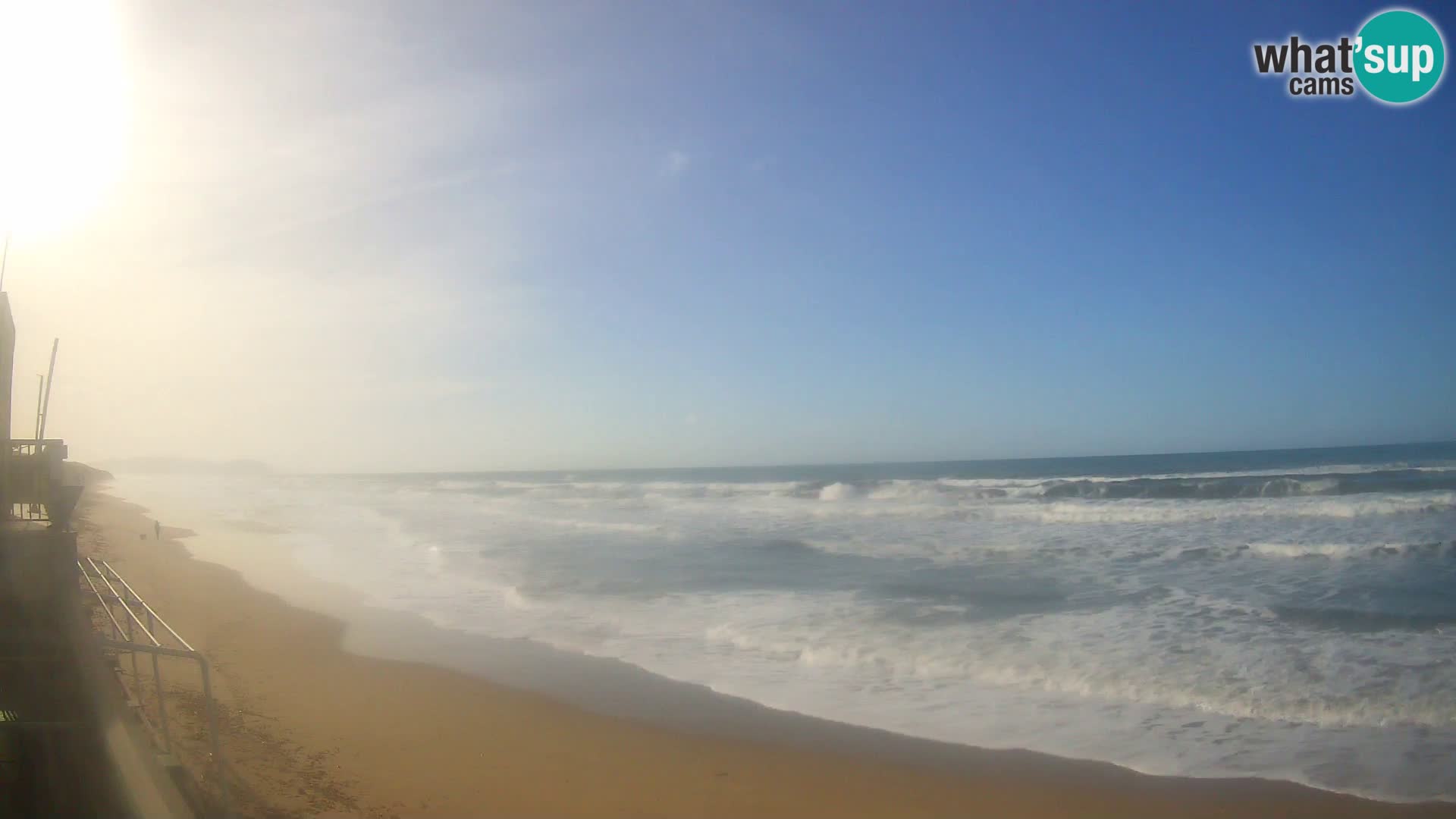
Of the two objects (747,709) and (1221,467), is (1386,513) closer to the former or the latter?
(747,709)

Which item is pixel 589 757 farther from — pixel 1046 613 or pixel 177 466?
pixel 177 466

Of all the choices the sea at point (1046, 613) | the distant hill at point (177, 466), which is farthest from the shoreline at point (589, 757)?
the distant hill at point (177, 466)

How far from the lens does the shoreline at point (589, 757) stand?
6484 millimetres

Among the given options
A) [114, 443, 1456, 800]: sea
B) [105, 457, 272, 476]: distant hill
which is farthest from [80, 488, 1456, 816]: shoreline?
[105, 457, 272, 476]: distant hill

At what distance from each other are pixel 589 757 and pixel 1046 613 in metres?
7.99

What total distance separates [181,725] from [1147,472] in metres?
59.7

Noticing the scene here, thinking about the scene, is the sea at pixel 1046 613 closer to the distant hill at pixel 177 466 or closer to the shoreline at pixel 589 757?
the shoreline at pixel 589 757

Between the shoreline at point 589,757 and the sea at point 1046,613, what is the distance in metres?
0.47

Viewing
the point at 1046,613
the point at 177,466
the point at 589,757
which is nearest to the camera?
the point at 589,757

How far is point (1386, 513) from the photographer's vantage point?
2281 cm

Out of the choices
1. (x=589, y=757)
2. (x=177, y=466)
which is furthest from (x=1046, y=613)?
(x=177, y=466)

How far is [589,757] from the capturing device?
767 centimetres

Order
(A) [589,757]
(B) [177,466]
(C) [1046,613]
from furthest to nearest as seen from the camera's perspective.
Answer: (B) [177,466]
(C) [1046,613]
(A) [589,757]

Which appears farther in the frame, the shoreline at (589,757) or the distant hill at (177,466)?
the distant hill at (177,466)
